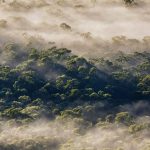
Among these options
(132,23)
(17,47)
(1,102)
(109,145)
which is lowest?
(109,145)

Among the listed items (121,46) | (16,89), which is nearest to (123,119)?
(16,89)

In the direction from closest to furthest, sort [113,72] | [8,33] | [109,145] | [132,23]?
[109,145] → [113,72] → [8,33] → [132,23]

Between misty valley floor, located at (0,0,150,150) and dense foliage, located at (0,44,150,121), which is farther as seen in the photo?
dense foliage, located at (0,44,150,121)

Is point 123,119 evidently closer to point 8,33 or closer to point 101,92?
point 101,92

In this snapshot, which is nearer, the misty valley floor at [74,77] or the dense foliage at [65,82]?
the misty valley floor at [74,77]

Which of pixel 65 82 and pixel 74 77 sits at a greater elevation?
pixel 74 77

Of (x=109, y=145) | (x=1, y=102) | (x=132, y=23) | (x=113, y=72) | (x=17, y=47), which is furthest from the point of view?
(x=132, y=23)

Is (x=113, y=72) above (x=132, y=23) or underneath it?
underneath

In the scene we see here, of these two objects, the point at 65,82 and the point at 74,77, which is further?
the point at 74,77
